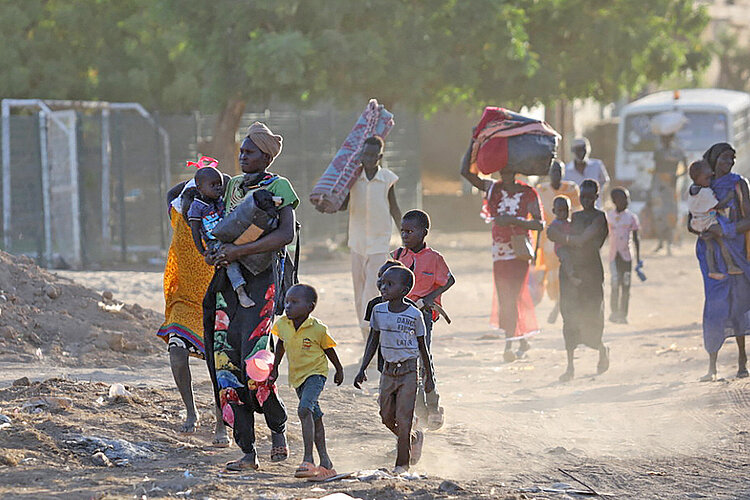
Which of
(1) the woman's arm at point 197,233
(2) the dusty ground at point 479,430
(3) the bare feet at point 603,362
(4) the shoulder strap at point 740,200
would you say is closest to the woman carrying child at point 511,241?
(2) the dusty ground at point 479,430

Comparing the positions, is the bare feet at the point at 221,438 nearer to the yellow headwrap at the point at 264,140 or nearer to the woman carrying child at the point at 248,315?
the woman carrying child at the point at 248,315

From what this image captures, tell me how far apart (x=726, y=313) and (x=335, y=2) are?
11071mm

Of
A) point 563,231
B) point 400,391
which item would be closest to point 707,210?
point 563,231

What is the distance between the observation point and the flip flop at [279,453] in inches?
227

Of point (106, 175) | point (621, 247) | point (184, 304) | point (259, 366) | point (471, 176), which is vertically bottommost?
point (259, 366)

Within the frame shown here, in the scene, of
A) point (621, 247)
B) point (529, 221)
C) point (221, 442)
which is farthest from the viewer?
point (621, 247)

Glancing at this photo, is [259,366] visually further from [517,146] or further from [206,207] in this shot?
[517,146]

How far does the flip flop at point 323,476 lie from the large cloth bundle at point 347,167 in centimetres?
363

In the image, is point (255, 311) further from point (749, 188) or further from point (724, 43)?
point (724, 43)

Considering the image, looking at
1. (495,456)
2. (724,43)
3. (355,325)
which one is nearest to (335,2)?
(355,325)

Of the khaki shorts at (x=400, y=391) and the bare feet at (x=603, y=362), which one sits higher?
the khaki shorts at (x=400, y=391)

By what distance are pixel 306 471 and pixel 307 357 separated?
538mm

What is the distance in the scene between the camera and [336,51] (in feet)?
59.6

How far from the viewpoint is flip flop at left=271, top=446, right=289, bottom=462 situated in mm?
5773
